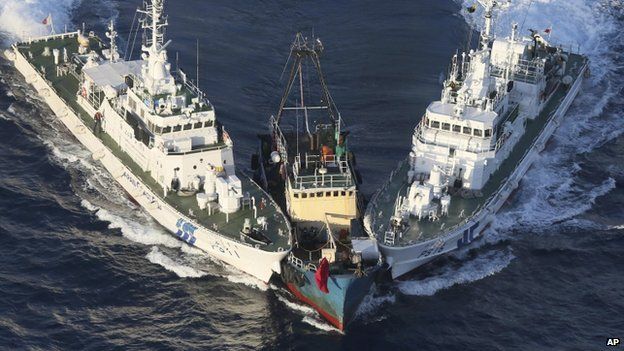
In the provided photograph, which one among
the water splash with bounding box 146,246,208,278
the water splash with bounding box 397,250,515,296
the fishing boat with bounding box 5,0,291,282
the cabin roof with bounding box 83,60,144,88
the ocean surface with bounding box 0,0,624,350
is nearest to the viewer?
the ocean surface with bounding box 0,0,624,350

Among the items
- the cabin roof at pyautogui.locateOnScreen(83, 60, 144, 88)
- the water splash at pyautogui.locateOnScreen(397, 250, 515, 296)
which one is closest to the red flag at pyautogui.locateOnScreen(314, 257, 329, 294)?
the water splash at pyautogui.locateOnScreen(397, 250, 515, 296)

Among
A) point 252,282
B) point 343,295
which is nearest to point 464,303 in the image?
point 343,295

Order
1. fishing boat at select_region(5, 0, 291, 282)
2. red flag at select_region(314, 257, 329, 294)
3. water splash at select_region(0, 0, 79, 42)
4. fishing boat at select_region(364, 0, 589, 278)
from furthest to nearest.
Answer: water splash at select_region(0, 0, 79, 42)
fishing boat at select_region(364, 0, 589, 278)
fishing boat at select_region(5, 0, 291, 282)
red flag at select_region(314, 257, 329, 294)

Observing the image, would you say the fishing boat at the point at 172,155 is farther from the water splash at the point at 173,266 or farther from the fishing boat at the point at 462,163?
the fishing boat at the point at 462,163

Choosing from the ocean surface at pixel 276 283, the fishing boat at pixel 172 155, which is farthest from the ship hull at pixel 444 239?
the fishing boat at pixel 172 155

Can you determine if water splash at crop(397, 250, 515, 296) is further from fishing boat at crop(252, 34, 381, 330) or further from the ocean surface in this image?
fishing boat at crop(252, 34, 381, 330)

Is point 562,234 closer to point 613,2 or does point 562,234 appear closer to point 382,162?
point 382,162

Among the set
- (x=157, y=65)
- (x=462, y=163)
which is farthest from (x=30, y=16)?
(x=462, y=163)

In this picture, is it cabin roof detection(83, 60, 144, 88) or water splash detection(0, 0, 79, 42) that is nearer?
cabin roof detection(83, 60, 144, 88)
